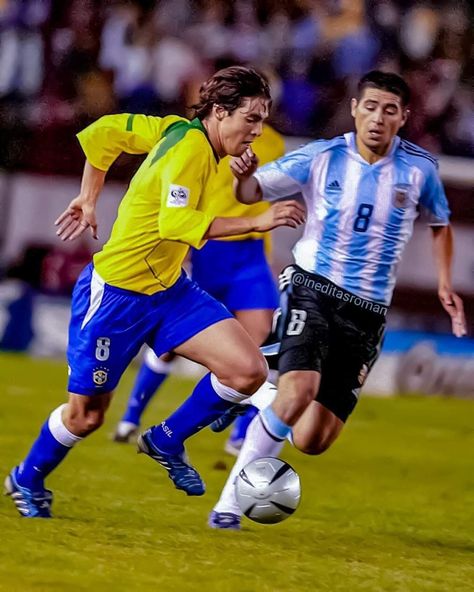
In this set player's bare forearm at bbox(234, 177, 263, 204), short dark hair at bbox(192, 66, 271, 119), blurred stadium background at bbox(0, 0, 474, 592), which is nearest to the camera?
short dark hair at bbox(192, 66, 271, 119)

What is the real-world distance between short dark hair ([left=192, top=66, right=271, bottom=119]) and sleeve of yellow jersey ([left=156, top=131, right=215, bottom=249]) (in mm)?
188

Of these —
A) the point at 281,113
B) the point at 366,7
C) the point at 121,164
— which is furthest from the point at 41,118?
the point at 366,7

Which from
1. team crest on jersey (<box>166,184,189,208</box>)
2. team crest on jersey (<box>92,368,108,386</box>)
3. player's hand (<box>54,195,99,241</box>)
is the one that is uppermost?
team crest on jersey (<box>166,184,189,208</box>)

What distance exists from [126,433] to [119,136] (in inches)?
119

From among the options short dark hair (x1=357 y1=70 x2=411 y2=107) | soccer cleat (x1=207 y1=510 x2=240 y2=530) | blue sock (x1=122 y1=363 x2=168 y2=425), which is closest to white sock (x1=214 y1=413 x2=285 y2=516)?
soccer cleat (x1=207 y1=510 x2=240 y2=530)

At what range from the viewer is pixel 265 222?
4.98 metres

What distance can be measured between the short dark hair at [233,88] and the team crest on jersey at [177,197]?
15.7 inches

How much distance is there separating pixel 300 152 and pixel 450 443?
12.9 feet

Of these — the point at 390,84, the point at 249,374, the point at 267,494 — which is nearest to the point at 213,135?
the point at 249,374

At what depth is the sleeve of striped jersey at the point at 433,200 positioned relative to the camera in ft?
20.4

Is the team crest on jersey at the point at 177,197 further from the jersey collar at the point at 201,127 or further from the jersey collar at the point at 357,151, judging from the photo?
the jersey collar at the point at 357,151

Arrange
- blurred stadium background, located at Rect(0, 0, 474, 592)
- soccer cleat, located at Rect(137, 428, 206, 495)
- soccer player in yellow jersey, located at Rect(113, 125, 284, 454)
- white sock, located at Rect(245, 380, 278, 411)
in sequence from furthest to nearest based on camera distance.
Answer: blurred stadium background, located at Rect(0, 0, 474, 592) → soccer player in yellow jersey, located at Rect(113, 125, 284, 454) → white sock, located at Rect(245, 380, 278, 411) → soccer cleat, located at Rect(137, 428, 206, 495)

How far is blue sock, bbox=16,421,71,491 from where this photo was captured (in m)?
5.52

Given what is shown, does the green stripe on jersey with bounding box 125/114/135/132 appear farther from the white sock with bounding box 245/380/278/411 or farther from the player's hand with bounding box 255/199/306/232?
the white sock with bounding box 245/380/278/411
